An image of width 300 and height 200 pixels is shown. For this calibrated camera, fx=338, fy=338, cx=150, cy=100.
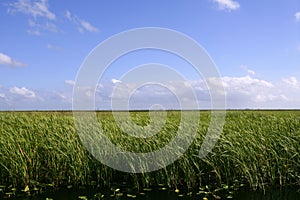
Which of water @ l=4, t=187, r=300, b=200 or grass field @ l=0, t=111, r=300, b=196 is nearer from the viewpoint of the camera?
water @ l=4, t=187, r=300, b=200

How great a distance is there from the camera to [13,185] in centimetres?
713

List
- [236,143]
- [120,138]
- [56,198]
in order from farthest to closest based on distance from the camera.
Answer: [120,138]
[236,143]
[56,198]

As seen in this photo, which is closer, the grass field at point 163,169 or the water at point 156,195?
the water at point 156,195

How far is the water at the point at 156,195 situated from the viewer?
6.55 meters

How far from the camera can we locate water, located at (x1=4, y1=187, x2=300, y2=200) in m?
6.55

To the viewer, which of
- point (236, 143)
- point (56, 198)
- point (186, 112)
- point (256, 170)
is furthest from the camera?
point (186, 112)

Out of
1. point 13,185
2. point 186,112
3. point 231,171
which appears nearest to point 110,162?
point 13,185

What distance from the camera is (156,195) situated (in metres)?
6.72

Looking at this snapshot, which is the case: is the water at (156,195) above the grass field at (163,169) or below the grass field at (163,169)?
below

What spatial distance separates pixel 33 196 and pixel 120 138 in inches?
99.2

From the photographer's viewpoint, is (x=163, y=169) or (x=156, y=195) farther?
(x=163, y=169)

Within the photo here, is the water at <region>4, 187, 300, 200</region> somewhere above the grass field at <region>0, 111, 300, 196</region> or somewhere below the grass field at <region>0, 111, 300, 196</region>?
below

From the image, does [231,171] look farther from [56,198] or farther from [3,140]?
[3,140]

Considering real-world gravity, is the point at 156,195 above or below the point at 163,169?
below
